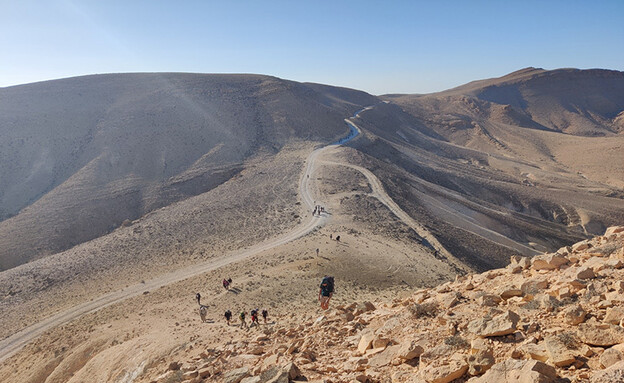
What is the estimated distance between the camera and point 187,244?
31.8m

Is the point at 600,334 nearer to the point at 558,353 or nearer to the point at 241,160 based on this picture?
the point at 558,353

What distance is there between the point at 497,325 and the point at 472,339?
502 mm

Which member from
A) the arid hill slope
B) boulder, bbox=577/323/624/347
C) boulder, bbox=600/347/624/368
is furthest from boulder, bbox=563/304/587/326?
the arid hill slope

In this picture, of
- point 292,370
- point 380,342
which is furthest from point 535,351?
point 292,370

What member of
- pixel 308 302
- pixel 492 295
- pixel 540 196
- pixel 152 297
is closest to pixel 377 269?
pixel 308 302

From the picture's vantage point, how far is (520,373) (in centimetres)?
526

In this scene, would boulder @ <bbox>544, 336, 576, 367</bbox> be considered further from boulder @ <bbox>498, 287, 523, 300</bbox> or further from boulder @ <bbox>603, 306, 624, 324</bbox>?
boulder @ <bbox>498, 287, 523, 300</bbox>

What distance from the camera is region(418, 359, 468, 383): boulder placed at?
238 inches

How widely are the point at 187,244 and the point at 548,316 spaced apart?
1134 inches

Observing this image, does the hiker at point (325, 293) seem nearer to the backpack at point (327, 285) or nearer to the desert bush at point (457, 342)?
the backpack at point (327, 285)

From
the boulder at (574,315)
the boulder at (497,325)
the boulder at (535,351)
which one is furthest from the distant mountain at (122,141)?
the boulder at (574,315)

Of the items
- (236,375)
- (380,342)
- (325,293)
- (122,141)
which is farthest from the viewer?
(122,141)

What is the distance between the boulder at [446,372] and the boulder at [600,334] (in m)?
1.80

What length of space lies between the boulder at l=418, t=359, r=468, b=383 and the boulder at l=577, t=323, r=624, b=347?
1802mm
